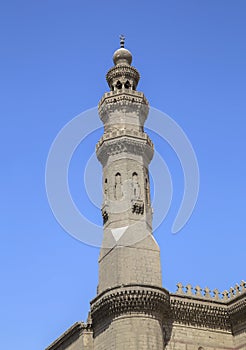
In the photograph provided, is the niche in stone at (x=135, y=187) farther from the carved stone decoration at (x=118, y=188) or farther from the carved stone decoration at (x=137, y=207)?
the carved stone decoration at (x=118, y=188)

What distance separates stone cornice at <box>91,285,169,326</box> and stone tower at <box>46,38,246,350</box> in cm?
4

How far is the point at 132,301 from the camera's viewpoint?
2522cm

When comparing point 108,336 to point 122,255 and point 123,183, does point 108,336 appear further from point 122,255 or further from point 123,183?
point 123,183

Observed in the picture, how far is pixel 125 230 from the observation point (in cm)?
2803

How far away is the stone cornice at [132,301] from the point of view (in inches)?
995

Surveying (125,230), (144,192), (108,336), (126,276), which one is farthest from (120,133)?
(108,336)

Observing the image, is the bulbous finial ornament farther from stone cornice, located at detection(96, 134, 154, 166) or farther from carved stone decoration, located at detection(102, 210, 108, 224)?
carved stone decoration, located at detection(102, 210, 108, 224)

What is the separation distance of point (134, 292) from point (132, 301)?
1.35 ft

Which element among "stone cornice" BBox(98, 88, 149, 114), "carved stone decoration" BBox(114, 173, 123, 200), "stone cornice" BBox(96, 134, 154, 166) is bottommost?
"carved stone decoration" BBox(114, 173, 123, 200)

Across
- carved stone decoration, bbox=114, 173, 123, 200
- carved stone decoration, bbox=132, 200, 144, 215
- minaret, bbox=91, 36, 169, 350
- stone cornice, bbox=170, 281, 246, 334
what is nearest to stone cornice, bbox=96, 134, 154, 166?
minaret, bbox=91, 36, 169, 350

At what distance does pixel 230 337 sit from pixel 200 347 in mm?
1966

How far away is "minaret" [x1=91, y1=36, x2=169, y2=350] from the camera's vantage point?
25250 mm

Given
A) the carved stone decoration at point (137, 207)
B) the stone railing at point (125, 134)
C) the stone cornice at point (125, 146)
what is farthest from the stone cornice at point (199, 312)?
the stone railing at point (125, 134)

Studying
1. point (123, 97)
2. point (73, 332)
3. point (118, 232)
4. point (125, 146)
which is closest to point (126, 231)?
point (118, 232)
